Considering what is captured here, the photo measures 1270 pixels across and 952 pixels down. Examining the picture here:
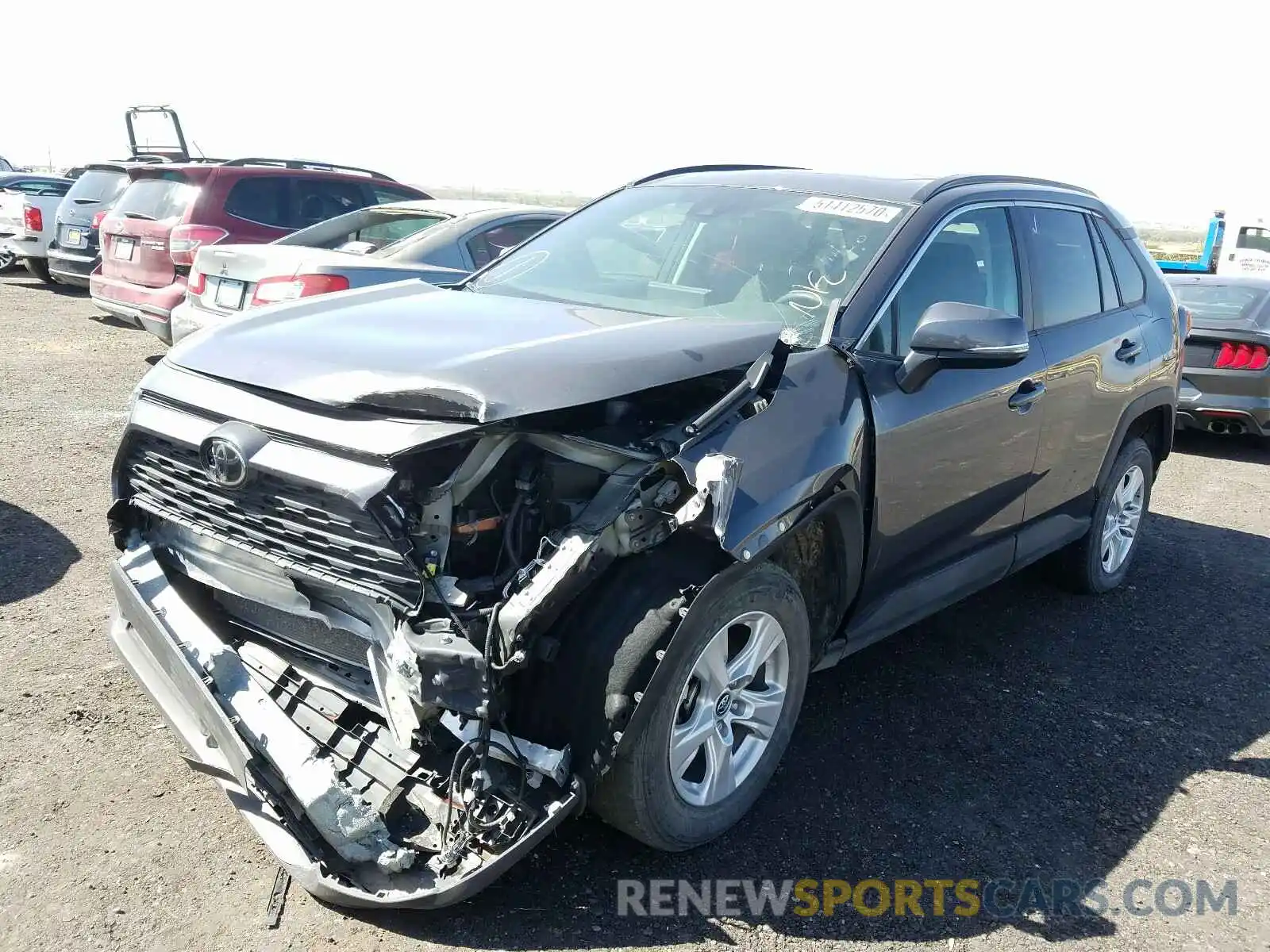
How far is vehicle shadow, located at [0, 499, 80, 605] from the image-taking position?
4621mm

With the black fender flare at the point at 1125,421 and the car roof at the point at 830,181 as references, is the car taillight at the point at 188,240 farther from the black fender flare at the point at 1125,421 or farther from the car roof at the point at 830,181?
the black fender flare at the point at 1125,421

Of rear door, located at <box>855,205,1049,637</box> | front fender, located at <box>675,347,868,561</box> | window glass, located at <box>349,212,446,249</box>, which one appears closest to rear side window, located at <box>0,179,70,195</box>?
window glass, located at <box>349,212,446,249</box>

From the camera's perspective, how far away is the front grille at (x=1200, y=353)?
29.4ft

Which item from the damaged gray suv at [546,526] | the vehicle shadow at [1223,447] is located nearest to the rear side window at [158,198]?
the damaged gray suv at [546,526]

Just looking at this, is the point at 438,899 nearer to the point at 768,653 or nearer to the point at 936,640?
the point at 768,653

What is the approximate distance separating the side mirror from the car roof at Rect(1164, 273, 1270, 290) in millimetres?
7014

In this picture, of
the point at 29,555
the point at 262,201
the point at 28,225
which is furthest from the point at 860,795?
the point at 28,225

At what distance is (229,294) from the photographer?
7121 millimetres

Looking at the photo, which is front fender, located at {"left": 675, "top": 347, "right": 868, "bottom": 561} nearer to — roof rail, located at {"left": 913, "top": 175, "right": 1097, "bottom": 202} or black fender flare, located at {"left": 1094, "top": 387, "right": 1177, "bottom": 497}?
roof rail, located at {"left": 913, "top": 175, "right": 1097, "bottom": 202}

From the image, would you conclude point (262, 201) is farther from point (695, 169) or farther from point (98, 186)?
point (695, 169)

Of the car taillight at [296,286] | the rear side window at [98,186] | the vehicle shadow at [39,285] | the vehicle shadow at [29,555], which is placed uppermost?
the car taillight at [296,286]

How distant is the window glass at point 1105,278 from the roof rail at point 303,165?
8.14 metres

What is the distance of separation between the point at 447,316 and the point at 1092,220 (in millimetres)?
3369

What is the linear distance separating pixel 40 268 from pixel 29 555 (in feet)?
44.2
